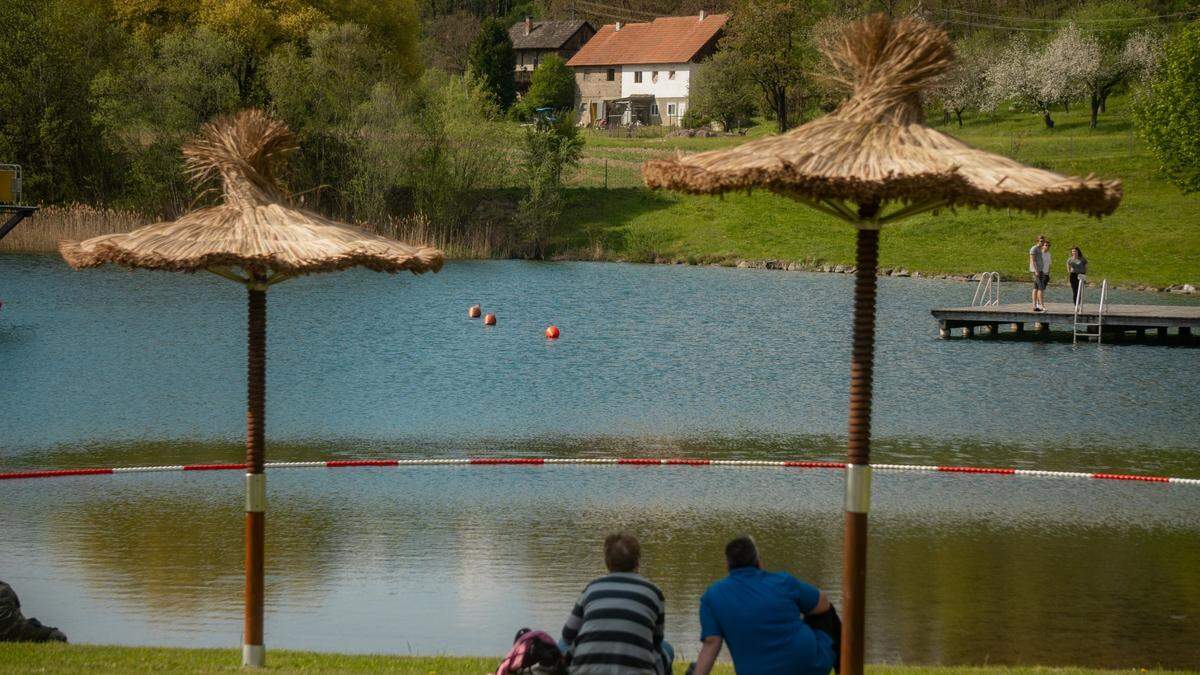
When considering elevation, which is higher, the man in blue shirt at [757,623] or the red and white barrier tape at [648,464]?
the man in blue shirt at [757,623]

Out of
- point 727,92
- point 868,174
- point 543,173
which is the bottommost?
point 868,174

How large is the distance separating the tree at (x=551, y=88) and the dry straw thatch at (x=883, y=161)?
304 feet

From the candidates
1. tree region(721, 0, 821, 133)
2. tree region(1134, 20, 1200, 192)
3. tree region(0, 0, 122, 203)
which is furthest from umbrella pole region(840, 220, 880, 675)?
tree region(721, 0, 821, 133)

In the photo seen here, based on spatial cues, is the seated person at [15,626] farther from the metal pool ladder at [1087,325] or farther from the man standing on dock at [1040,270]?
the man standing on dock at [1040,270]

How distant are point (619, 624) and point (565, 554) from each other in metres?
6.53

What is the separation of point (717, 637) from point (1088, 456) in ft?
46.8

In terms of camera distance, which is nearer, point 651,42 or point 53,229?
point 53,229

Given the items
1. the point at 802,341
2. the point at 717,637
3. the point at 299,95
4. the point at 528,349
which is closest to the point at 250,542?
the point at 717,637

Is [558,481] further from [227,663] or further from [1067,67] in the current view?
[1067,67]

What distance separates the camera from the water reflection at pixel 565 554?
1098 centimetres

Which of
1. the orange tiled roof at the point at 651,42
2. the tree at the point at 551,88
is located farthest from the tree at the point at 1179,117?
the tree at the point at 551,88

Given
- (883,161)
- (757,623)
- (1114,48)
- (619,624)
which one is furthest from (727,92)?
(619,624)

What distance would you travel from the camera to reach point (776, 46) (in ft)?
270

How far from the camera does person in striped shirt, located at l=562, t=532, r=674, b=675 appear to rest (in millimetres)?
7059
